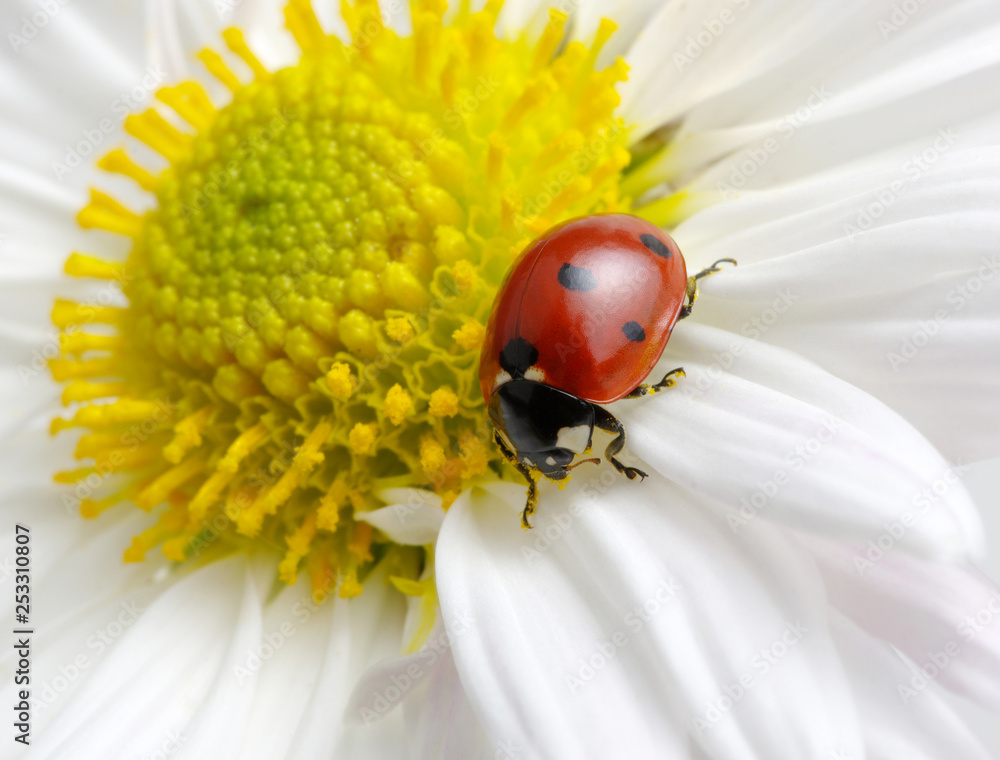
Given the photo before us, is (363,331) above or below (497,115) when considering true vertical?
below

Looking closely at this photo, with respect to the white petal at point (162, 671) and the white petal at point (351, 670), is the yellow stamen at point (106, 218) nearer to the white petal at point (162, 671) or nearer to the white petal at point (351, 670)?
the white petal at point (162, 671)

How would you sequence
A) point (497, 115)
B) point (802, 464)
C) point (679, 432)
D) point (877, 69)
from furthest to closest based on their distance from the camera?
point (497, 115) → point (877, 69) → point (679, 432) → point (802, 464)

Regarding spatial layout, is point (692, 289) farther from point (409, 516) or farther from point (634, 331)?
point (409, 516)

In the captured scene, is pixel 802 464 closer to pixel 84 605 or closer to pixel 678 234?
pixel 678 234

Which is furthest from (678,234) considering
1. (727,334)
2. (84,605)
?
(84,605)

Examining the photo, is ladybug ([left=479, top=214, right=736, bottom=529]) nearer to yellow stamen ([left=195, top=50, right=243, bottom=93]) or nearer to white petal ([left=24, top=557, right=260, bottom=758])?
white petal ([left=24, top=557, right=260, bottom=758])

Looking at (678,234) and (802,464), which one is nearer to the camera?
(802,464)
